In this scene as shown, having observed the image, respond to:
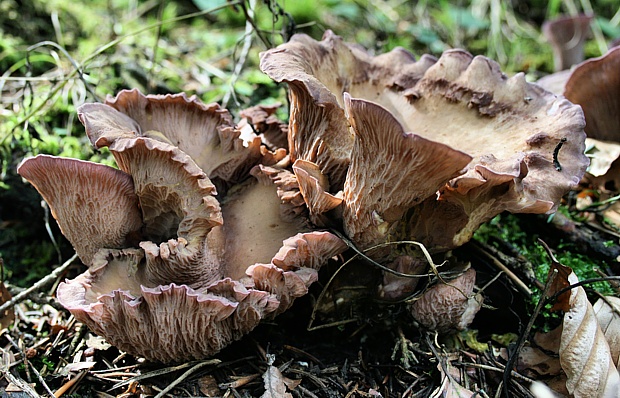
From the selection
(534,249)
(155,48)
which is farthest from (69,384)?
(534,249)

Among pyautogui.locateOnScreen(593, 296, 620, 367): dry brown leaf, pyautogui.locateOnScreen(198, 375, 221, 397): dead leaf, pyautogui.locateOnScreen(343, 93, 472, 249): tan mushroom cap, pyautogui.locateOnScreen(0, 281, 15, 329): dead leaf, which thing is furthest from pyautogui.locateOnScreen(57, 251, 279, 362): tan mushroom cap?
pyautogui.locateOnScreen(593, 296, 620, 367): dry brown leaf

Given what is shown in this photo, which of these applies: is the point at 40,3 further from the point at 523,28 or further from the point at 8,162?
the point at 523,28

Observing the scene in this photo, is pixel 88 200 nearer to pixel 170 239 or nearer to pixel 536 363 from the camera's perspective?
pixel 170 239

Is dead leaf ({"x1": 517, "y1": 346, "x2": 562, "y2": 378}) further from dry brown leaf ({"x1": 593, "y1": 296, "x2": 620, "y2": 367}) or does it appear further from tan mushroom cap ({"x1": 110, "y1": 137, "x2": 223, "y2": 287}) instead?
tan mushroom cap ({"x1": 110, "y1": 137, "x2": 223, "y2": 287})

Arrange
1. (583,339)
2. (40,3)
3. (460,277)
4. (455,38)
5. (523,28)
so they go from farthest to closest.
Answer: (523,28)
(455,38)
(40,3)
(460,277)
(583,339)

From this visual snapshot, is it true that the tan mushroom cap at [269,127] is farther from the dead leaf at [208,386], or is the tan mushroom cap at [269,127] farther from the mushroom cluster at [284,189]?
the dead leaf at [208,386]

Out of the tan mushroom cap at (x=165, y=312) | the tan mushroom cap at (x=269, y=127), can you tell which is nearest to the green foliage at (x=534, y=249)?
the tan mushroom cap at (x=269, y=127)

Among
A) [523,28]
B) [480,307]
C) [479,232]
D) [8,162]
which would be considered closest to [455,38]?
[523,28]

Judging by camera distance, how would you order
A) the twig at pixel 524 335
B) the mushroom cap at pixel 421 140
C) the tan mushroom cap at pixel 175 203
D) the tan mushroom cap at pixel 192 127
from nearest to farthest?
the mushroom cap at pixel 421 140 → the tan mushroom cap at pixel 175 203 → the twig at pixel 524 335 → the tan mushroom cap at pixel 192 127
